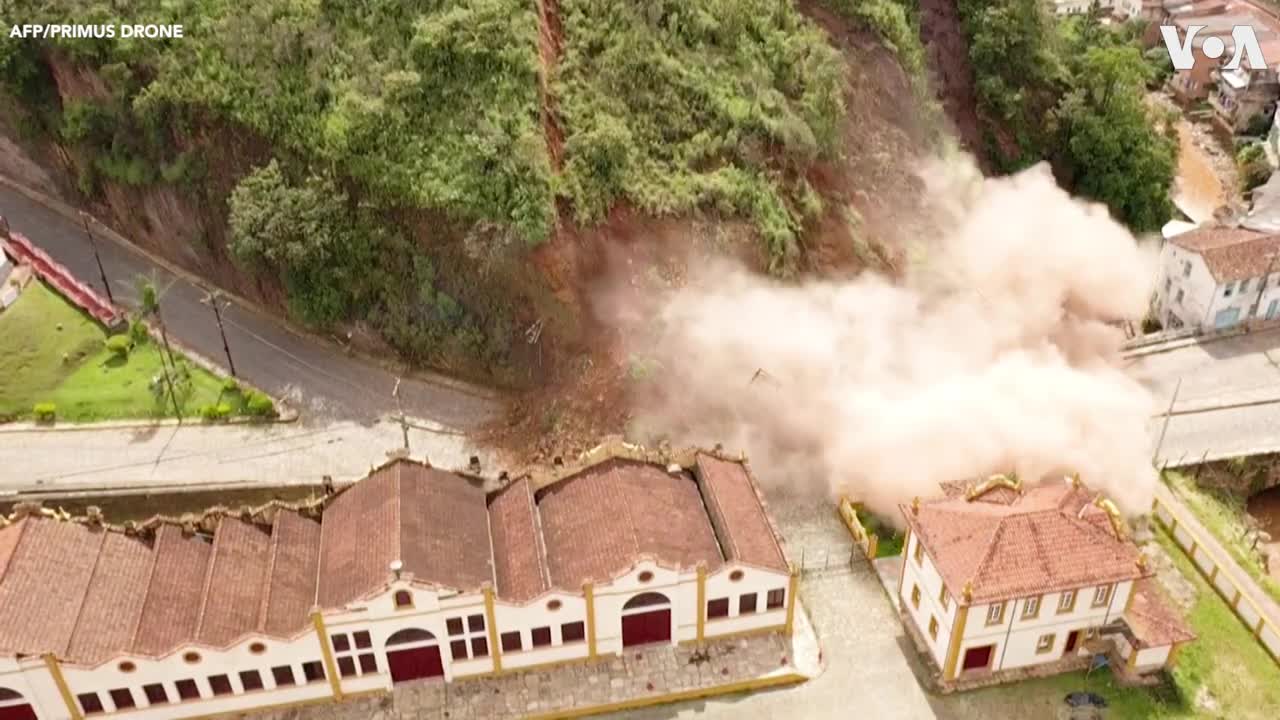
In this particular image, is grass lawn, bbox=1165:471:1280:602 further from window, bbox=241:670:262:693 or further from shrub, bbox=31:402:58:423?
shrub, bbox=31:402:58:423

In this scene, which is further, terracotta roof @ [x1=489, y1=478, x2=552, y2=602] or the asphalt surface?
the asphalt surface

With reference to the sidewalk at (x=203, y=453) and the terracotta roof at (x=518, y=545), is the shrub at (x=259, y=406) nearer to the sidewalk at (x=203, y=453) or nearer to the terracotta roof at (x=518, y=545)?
the sidewalk at (x=203, y=453)

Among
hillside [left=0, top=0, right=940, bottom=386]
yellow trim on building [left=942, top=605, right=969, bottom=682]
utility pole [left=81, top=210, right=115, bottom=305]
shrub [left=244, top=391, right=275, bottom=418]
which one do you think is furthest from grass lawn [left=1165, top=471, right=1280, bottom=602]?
utility pole [left=81, top=210, right=115, bottom=305]

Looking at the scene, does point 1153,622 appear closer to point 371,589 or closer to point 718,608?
point 718,608

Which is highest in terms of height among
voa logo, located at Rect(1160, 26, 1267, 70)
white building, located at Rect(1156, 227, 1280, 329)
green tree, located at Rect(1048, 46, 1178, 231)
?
voa logo, located at Rect(1160, 26, 1267, 70)

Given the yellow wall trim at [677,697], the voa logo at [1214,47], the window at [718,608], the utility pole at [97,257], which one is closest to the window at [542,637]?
the yellow wall trim at [677,697]

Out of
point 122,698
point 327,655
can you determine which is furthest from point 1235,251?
point 122,698

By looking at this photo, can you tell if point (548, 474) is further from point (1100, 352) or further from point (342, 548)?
point (1100, 352)
